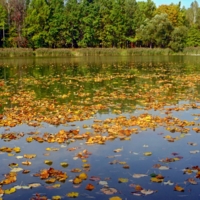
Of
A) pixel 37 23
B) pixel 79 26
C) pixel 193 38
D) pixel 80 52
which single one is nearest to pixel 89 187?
pixel 80 52

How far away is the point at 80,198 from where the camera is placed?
4297mm

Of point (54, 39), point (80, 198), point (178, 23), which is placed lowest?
point (80, 198)

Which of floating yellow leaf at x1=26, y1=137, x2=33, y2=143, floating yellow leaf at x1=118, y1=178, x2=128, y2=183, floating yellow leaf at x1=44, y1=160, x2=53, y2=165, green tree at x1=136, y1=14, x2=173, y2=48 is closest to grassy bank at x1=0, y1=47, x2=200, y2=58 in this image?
green tree at x1=136, y1=14, x2=173, y2=48

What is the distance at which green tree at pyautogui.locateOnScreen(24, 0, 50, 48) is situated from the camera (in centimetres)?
6309

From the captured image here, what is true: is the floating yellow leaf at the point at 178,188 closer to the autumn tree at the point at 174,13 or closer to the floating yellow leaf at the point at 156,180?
the floating yellow leaf at the point at 156,180

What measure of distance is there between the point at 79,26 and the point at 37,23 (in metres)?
9.16

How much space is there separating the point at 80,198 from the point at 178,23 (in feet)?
278

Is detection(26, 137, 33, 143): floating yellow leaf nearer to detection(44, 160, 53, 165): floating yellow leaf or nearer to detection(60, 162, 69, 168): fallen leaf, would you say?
detection(44, 160, 53, 165): floating yellow leaf

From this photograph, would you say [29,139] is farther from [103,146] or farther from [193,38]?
[193,38]

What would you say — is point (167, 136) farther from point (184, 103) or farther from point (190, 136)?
point (184, 103)

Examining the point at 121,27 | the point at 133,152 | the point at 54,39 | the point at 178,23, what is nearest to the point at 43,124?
Answer: the point at 133,152

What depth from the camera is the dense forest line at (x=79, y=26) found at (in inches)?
2516

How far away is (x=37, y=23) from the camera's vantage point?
212 ft

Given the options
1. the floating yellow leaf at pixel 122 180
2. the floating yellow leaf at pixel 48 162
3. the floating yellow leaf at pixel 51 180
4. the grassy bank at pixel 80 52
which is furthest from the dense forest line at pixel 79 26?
the floating yellow leaf at pixel 122 180
